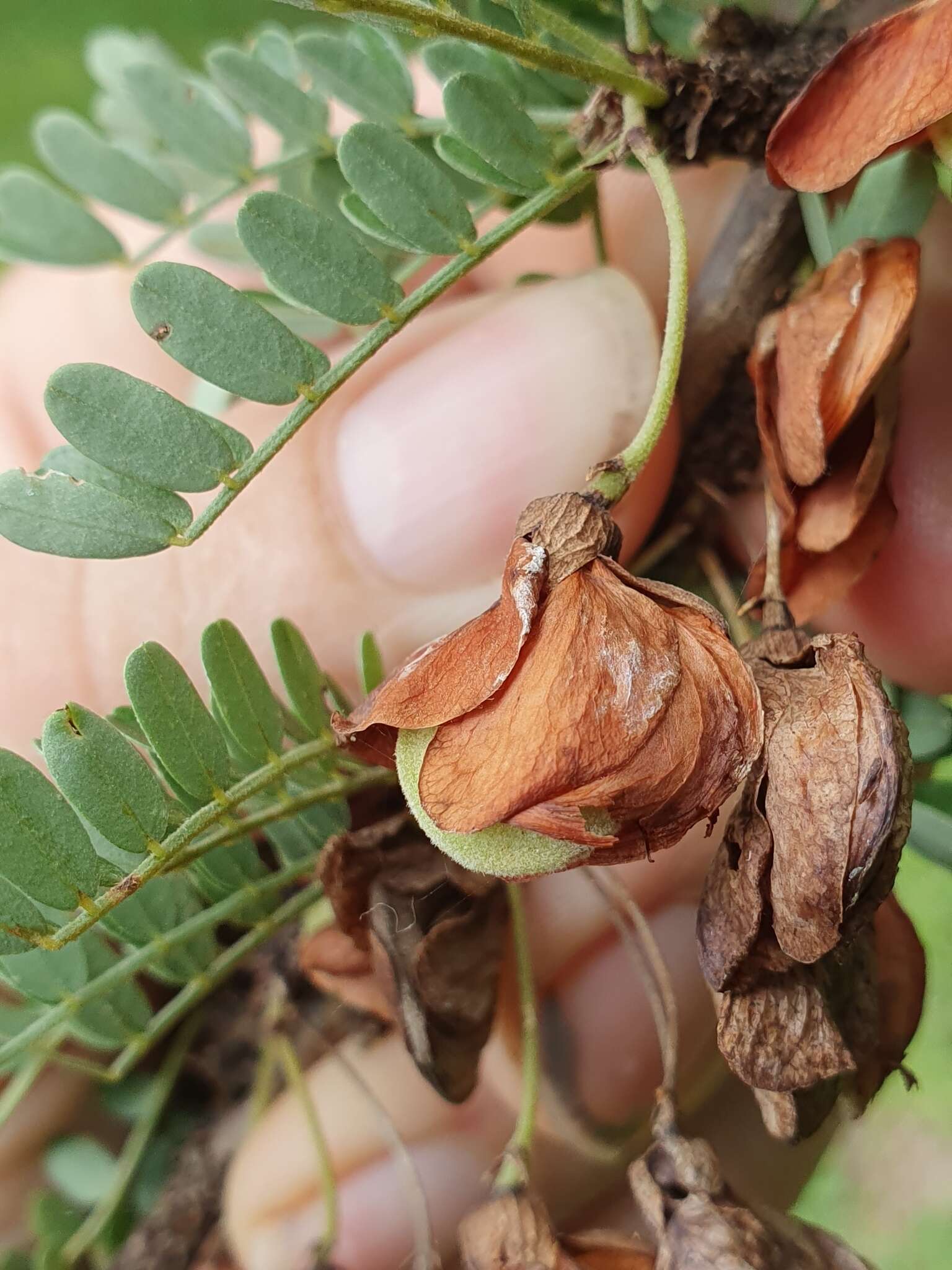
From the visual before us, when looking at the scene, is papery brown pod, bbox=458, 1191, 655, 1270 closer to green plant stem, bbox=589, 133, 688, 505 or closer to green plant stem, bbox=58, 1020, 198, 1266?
green plant stem, bbox=589, 133, 688, 505

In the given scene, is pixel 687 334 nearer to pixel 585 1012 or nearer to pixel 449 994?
pixel 449 994

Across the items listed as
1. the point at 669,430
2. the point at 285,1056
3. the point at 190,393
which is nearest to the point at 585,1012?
the point at 285,1056

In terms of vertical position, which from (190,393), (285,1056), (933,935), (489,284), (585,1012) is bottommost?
(933,935)

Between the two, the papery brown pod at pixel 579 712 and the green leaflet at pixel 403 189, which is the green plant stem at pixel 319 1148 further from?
the green leaflet at pixel 403 189

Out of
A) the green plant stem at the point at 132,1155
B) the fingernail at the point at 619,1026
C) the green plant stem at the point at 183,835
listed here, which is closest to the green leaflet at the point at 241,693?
the green plant stem at the point at 183,835

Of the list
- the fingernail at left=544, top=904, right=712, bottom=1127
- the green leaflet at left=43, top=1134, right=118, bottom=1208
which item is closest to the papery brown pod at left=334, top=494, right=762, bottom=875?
the fingernail at left=544, top=904, right=712, bottom=1127

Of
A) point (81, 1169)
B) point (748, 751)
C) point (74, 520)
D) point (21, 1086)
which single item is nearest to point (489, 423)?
point (74, 520)
